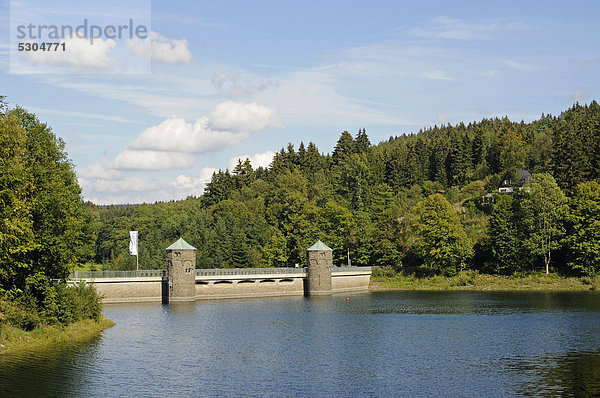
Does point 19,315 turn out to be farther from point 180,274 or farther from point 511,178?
point 511,178

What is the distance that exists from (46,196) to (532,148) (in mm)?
123207

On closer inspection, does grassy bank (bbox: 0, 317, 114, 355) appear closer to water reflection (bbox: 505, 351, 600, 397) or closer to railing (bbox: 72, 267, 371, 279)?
railing (bbox: 72, 267, 371, 279)

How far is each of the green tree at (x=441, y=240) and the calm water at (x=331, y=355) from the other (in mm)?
29155

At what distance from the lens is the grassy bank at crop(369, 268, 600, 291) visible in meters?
93.5

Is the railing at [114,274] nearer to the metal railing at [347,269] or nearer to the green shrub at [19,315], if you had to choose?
the metal railing at [347,269]

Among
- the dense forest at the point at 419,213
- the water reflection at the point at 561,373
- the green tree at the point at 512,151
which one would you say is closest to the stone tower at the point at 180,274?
the dense forest at the point at 419,213

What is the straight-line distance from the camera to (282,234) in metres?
117

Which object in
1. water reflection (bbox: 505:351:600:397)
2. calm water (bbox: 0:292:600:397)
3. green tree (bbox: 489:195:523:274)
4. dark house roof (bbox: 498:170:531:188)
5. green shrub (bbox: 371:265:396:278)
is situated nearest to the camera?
water reflection (bbox: 505:351:600:397)

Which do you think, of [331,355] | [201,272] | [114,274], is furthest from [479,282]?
[331,355]

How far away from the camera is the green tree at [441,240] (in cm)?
10325

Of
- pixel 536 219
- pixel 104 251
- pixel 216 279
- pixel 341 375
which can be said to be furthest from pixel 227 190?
pixel 341 375

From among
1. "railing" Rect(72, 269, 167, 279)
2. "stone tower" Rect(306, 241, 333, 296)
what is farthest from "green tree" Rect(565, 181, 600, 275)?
"railing" Rect(72, 269, 167, 279)

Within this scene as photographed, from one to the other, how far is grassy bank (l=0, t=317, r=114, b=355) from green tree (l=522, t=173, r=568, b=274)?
6964cm

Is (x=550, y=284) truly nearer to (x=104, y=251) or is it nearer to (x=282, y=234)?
(x=282, y=234)
